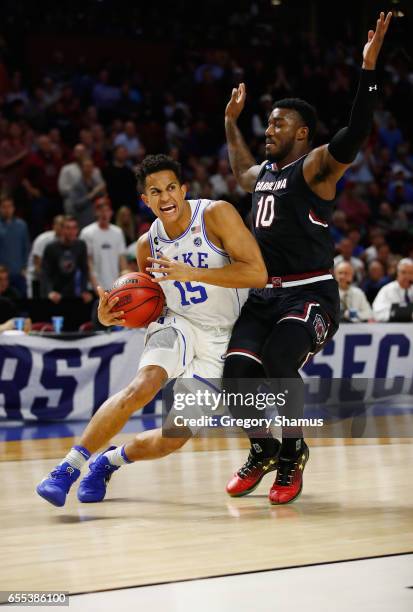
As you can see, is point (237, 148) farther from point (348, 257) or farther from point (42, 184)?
point (42, 184)

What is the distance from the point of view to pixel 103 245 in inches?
473

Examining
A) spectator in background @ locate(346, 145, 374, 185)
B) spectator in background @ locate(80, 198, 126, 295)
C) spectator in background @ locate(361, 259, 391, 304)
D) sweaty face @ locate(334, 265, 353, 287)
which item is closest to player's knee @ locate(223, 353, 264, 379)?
sweaty face @ locate(334, 265, 353, 287)

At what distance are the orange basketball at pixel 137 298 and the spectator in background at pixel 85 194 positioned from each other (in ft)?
25.1

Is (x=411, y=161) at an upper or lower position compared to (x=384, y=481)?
upper

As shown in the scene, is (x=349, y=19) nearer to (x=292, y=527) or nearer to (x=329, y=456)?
(x=329, y=456)

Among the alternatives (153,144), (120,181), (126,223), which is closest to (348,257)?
(126,223)

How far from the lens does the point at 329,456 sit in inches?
291

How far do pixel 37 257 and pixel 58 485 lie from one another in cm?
734

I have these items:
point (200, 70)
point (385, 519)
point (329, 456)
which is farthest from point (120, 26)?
point (385, 519)

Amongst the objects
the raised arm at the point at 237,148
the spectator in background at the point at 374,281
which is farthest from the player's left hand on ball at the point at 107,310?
the spectator in background at the point at 374,281

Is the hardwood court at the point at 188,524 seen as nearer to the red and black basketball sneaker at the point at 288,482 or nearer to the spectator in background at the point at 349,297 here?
the red and black basketball sneaker at the point at 288,482

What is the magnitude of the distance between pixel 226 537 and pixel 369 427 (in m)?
4.95

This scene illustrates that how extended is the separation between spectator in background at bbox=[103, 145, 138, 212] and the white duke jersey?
8163 millimetres

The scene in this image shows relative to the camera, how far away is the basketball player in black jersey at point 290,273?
5.27m
